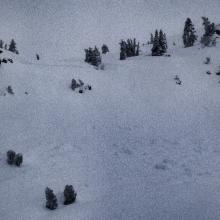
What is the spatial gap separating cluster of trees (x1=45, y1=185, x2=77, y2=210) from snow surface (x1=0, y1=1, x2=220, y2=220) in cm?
30

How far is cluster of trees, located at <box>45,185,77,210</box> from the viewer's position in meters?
14.0

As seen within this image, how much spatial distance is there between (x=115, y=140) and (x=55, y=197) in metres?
7.17

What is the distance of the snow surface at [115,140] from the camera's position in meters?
14.2

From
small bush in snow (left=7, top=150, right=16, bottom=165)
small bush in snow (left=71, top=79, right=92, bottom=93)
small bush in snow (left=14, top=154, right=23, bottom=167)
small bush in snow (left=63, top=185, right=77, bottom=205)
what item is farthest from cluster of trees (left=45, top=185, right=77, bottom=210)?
small bush in snow (left=71, top=79, right=92, bottom=93)

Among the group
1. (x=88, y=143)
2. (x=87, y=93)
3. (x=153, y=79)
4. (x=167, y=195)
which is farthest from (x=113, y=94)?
(x=167, y=195)

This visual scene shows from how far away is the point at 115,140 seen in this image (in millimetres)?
20578

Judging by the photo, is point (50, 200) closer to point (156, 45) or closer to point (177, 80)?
point (177, 80)

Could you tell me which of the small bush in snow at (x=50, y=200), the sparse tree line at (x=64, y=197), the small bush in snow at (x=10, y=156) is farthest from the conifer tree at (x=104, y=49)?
the small bush in snow at (x=50, y=200)

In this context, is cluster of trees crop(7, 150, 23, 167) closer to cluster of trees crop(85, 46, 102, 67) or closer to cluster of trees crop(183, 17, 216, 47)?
cluster of trees crop(85, 46, 102, 67)

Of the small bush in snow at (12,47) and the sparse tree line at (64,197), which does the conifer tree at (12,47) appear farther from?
the sparse tree line at (64,197)

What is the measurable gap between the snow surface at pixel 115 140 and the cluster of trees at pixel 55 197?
0.30m

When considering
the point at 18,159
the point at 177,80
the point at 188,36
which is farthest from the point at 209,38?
the point at 18,159

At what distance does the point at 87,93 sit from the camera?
1024 inches

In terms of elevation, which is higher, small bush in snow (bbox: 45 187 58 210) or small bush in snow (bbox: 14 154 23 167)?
small bush in snow (bbox: 14 154 23 167)
